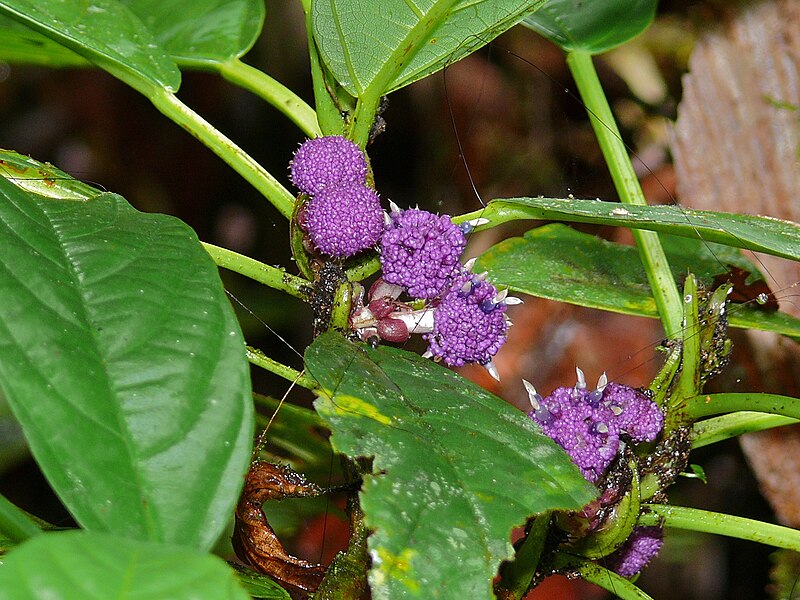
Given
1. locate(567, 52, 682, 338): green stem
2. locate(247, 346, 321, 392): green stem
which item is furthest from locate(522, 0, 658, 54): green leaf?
locate(247, 346, 321, 392): green stem

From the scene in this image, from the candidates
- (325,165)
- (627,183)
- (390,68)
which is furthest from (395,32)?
(627,183)

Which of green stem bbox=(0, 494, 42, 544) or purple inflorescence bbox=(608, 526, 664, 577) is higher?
purple inflorescence bbox=(608, 526, 664, 577)

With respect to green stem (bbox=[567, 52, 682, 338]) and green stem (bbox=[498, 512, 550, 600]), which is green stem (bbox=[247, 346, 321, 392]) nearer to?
green stem (bbox=[498, 512, 550, 600])

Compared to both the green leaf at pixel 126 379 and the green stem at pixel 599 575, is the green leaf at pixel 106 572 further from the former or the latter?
the green stem at pixel 599 575

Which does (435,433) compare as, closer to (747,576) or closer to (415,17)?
(415,17)

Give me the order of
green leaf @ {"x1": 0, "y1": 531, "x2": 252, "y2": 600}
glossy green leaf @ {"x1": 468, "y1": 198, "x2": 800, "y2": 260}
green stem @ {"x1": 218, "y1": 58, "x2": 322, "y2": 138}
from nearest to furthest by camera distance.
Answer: green leaf @ {"x1": 0, "y1": 531, "x2": 252, "y2": 600}
glossy green leaf @ {"x1": 468, "y1": 198, "x2": 800, "y2": 260}
green stem @ {"x1": 218, "y1": 58, "x2": 322, "y2": 138}

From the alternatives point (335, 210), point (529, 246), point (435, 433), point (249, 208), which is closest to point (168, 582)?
point (435, 433)
